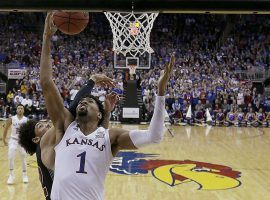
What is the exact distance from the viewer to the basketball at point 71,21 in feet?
10.5

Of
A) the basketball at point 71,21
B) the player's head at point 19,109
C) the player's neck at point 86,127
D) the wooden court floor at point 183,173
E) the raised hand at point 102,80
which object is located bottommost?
the wooden court floor at point 183,173

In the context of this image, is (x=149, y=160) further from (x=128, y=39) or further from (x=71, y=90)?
(x=71, y=90)

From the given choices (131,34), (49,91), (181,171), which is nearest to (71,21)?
(49,91)

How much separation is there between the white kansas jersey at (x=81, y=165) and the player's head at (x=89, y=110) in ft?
0.36

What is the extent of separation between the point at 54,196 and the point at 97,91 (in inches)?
671

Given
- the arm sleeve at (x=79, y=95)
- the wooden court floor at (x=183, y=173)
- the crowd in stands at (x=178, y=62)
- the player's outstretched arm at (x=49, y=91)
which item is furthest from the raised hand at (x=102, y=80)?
the crowd in stands at (x=178, y=62)

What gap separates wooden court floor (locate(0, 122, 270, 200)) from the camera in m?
7.07

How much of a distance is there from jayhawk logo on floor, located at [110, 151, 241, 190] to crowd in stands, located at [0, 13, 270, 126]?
368 inches

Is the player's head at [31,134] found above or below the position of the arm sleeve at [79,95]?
below

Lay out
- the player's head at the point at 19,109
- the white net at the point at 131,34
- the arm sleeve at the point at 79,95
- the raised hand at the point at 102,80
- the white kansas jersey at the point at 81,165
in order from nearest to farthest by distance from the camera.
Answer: the white kansas jersey at the point at 81,165
the arm sleeve at the point at 79,95
the raised hand at the point at 102,80
the player's head at the point at 19,109
the white net at the point at 131,34

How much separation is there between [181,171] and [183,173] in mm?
181

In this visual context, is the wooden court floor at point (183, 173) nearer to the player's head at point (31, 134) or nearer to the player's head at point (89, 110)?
the player's head at point (31, 134)

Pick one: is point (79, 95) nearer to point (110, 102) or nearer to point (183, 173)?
point (110, 102)

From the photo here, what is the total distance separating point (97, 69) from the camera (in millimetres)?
22922
